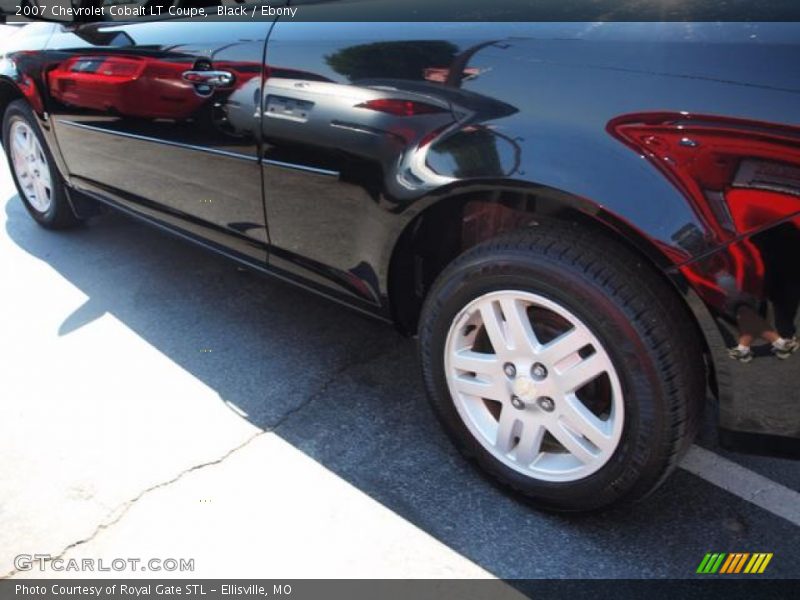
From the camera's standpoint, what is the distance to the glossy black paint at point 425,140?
4.74 feet

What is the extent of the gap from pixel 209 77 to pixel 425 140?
0.99 meters

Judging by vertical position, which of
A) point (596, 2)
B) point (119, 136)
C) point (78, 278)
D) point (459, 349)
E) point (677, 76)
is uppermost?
point (596, 2)

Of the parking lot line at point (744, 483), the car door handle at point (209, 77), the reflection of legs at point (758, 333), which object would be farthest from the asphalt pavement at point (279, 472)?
the car door handle at point (209, 77)

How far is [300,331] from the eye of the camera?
2988mm

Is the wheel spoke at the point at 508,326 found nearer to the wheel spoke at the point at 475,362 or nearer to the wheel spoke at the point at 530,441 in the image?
the wheel spoke at the point at 475,362

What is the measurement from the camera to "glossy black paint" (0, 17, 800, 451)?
1.44 m

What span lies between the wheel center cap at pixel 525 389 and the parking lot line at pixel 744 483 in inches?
24.6

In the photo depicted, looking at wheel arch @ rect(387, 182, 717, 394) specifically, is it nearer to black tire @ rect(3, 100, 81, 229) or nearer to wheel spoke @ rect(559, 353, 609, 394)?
wheel spoke @ rect(559, 353, 609, 394)

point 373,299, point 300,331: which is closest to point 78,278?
point 300,331

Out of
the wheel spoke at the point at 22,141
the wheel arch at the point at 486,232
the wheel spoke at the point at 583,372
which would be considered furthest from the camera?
the wheel spoke at the point at 22,141

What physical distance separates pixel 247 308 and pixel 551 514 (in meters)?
1.77

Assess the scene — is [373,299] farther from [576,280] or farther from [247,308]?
[247,308]

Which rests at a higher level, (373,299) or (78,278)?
(373,299)

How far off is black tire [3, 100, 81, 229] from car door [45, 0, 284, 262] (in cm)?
35
